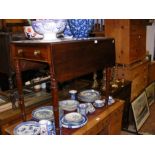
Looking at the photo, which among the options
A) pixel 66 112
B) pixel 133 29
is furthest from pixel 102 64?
pixel 133 29

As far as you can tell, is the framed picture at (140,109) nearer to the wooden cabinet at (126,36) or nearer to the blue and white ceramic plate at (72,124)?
the wooden cabinet at (126,36)

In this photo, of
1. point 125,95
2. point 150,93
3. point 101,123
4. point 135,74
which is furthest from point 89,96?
point 150,93

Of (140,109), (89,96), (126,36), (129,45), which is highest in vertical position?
(126,36)

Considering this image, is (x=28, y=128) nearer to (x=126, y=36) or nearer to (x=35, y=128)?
(x=35, y=128)

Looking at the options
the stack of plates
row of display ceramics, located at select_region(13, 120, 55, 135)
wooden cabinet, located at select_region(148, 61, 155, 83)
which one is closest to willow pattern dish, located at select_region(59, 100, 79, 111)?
the stack of plates

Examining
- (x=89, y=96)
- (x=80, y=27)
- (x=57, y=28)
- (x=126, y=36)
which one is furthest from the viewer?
(x=126, y=36)

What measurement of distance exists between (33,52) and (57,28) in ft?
0.62

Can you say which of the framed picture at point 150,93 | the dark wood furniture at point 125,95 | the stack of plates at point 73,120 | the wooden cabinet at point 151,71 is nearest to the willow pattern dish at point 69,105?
the stack of plates at point 73,120

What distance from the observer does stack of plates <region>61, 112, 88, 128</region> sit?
1.34m

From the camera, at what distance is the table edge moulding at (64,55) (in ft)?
3.44

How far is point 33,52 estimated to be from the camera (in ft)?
3.80

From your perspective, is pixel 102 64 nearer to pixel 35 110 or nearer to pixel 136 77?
pixel 35 110

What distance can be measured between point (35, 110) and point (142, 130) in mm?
1584
